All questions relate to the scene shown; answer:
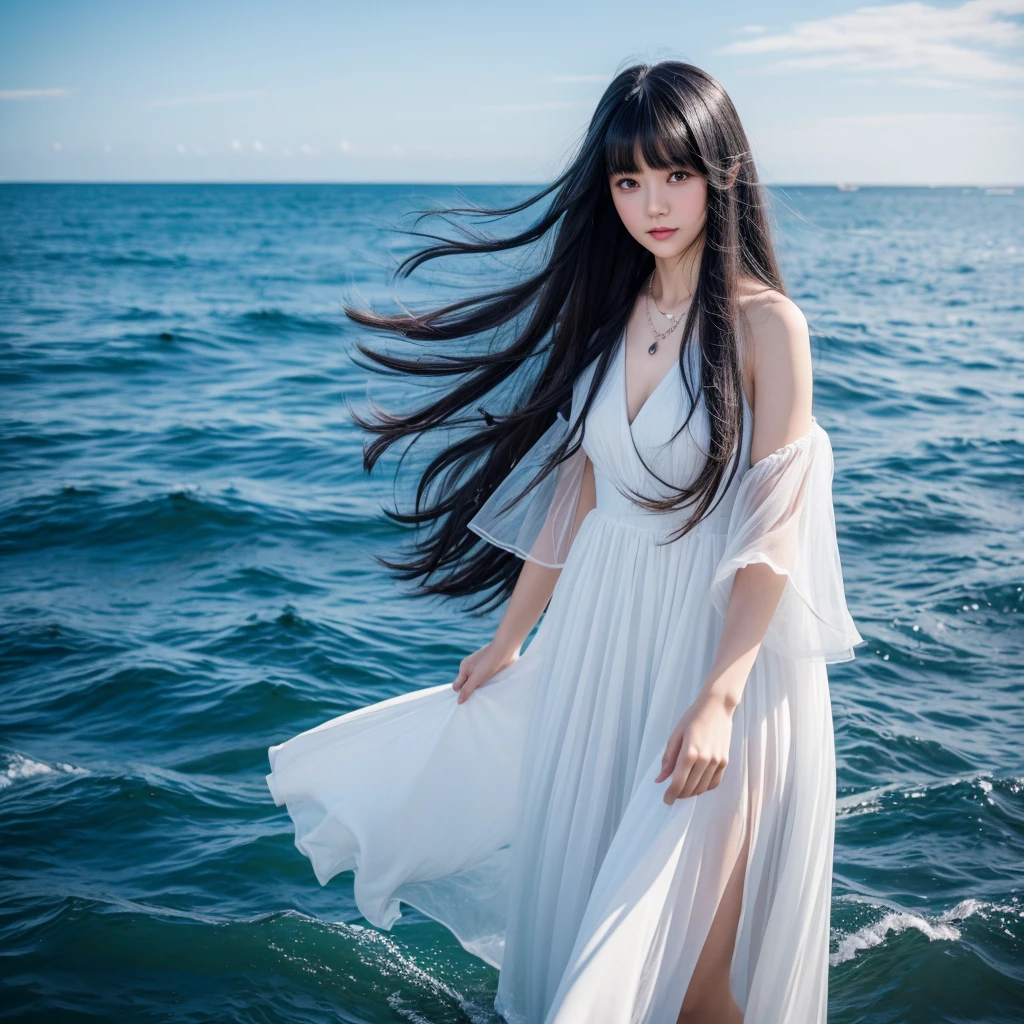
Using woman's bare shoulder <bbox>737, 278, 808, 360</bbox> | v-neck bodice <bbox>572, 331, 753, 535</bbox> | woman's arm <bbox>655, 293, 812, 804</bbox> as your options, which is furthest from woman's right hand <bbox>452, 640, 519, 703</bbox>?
woman's bare shoulder <bbox>737, 278, 808, 360</bbox>

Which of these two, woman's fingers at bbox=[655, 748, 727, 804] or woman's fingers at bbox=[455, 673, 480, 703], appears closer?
woman's fingers at bbox=[655, 748, 727, 804]

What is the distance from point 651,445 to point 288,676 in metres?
3.68

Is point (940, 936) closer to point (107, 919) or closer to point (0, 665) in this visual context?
Result: point (107, 919)

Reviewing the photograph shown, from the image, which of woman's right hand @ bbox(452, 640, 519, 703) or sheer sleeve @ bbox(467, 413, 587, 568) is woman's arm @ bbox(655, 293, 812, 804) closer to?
sheer sleeve @ bbox(467, 413, 587, 568)

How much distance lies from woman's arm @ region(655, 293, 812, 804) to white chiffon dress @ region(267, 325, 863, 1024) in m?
0.05

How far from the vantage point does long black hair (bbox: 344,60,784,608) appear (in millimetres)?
2250

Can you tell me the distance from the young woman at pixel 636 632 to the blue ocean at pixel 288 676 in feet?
1.32

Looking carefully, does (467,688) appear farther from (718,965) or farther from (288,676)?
(288,676)

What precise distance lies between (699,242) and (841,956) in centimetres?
240

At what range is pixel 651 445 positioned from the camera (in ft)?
7.76

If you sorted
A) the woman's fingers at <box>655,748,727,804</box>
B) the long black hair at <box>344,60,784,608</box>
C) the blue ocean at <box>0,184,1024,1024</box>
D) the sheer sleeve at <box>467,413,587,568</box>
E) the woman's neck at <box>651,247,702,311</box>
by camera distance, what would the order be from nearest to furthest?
1. the woman's fingers at <box>655,748,727,804</box>
2. the long black hair at <box>344,60,784,608</box>
3. the woman's neck at <box>651,247,702,311</box>
4. the sheer sleeve at <box>467,413,587,568</box>
5. the blue ocean at <box>0,184,1024,1024</box>

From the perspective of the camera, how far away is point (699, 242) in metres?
2.41

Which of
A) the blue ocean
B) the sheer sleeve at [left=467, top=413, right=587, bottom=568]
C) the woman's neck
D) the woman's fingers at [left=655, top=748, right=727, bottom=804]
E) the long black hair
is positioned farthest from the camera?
the blue ocean

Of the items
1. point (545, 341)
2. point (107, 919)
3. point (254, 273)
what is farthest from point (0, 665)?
point (254, 273)
